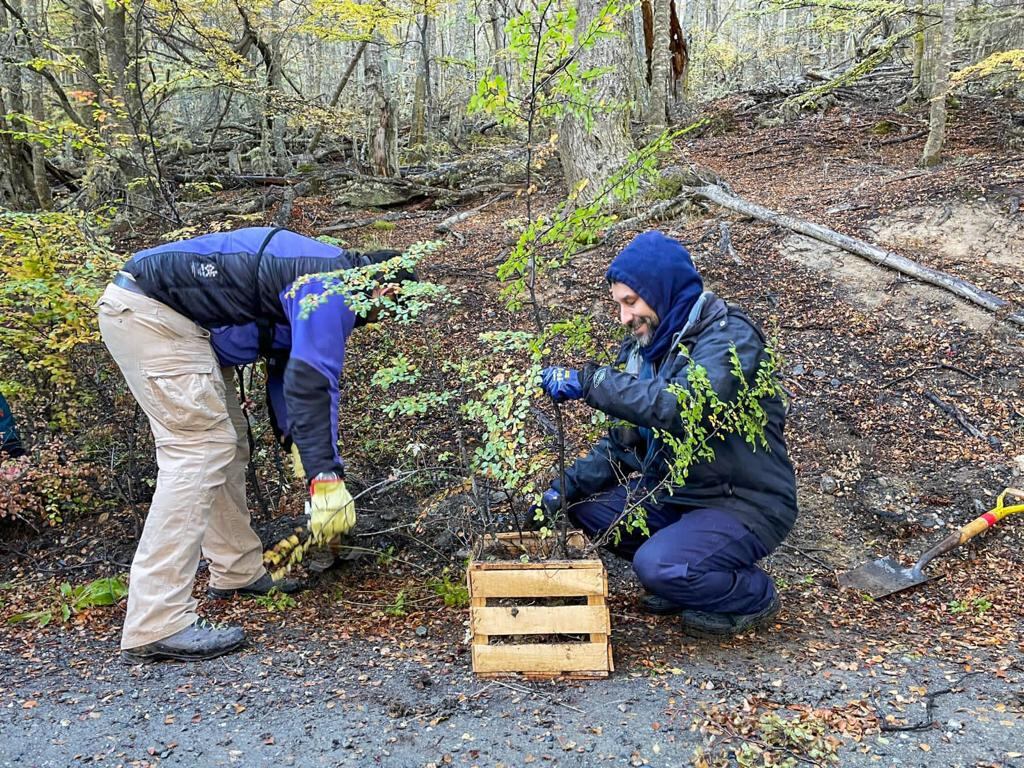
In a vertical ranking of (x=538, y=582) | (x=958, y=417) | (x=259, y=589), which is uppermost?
(x=538, y=582)

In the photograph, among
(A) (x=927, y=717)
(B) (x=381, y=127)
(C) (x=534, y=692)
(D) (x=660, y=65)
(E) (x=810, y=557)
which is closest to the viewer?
(A) (x=927, y=717)

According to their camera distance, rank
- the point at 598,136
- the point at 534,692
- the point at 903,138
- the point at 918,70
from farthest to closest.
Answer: the point at 918,70 < the point at 903,138 < the point at 598,136 < the point at 534,692

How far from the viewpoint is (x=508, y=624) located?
8.56 feet

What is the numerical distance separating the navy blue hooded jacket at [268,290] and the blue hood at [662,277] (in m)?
1.11

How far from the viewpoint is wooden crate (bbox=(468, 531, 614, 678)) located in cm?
259

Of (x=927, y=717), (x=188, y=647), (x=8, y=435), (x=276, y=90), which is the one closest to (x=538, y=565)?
(x=927, y=717)

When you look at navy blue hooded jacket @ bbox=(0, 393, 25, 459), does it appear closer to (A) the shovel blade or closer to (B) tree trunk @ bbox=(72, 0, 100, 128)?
(A) the shovel blade

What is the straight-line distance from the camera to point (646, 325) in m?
2.94

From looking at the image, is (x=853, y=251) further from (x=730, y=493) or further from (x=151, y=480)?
(x=151, y=480)

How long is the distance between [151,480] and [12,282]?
1.29 metres

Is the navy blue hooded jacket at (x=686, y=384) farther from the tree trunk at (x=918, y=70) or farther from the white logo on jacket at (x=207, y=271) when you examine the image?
the tree trunk at (x=918, y=70)

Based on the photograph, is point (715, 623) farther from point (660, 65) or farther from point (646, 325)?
point (660, 65)

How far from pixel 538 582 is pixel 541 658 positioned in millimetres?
271

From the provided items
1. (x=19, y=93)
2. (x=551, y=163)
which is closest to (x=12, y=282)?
(x=19, y=93)
